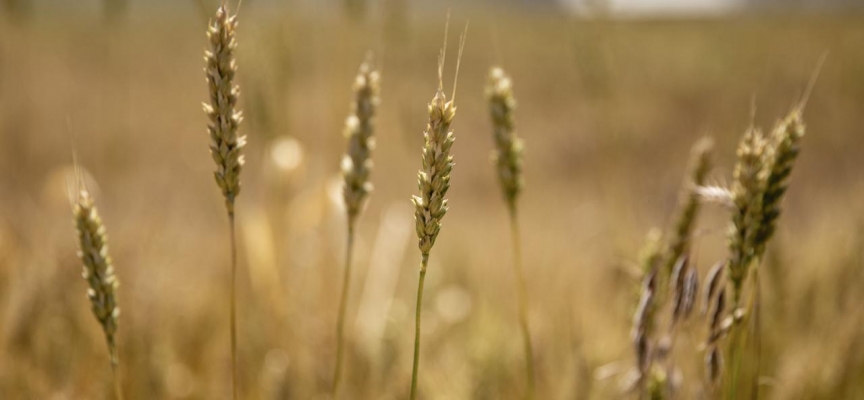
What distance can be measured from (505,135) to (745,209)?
0.26 m

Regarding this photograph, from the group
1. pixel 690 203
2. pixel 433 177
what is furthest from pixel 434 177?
pixel 690 203

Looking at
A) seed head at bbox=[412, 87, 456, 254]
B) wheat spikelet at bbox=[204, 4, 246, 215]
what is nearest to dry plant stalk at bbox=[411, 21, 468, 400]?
seed head at bbox=[412, 87, 456, 254]

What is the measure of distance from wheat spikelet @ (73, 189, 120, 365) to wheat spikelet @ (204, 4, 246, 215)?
139 millimetres

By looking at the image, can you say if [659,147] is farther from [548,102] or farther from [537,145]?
[548,102]

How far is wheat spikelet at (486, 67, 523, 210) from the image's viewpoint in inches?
25.5

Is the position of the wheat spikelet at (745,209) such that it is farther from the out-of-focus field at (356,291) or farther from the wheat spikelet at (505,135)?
the wheat spikelet at (505,135)

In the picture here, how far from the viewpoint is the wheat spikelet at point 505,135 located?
646 mm

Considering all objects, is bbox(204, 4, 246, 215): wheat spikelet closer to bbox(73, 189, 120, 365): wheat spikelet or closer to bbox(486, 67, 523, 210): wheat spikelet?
bbox(73, 189, 120, 365): wheat spikelet

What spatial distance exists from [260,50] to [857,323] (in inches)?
51.9

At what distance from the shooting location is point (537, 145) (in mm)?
9281

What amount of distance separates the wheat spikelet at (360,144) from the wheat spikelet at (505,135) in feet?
0.46

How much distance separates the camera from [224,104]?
0.46 m

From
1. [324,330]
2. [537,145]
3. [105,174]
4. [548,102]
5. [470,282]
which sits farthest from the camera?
[548,102]

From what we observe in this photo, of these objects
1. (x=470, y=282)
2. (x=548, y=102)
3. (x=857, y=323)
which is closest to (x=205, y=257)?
(x=470, y=282)
